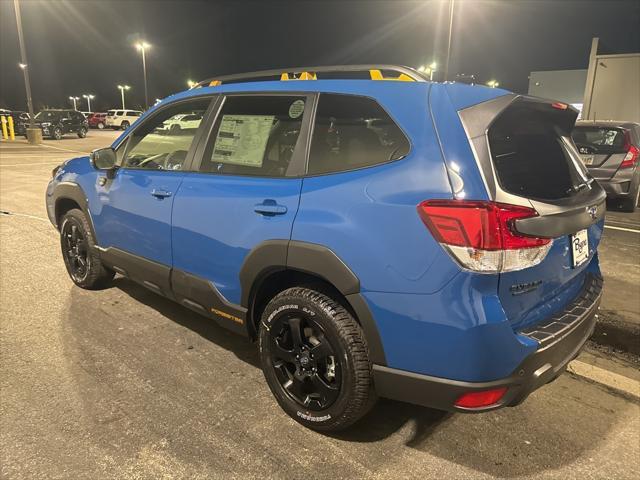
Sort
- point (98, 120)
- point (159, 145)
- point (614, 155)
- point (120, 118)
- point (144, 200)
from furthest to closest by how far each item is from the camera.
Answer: point (98, 120) → point (120, 118) → point (614, 155) → point (159, 145) → point (144, 200)

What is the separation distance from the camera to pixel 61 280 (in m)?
4.55

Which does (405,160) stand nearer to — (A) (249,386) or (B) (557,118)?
(B) (557,118)

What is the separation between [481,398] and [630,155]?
7.95 meters

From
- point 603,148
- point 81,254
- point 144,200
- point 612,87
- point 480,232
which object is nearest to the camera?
point 480,232

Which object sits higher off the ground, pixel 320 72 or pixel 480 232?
pixel 320 72

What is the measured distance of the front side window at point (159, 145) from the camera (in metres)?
3.27

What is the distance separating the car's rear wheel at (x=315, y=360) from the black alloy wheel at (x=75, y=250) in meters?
2.35

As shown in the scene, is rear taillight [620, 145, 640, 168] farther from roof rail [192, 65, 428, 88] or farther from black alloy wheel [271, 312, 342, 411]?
black alloy wheel [271, 312, 342, 411]

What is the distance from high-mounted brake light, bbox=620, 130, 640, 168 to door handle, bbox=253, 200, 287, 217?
7.89 metres

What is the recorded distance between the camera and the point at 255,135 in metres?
2.84

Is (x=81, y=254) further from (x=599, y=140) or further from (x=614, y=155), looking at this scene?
(x=599, y=140)

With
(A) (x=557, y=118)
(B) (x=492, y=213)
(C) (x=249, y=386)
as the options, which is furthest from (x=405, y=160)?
(C) (x=249, y=386)

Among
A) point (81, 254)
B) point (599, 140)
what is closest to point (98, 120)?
point (599, 140)

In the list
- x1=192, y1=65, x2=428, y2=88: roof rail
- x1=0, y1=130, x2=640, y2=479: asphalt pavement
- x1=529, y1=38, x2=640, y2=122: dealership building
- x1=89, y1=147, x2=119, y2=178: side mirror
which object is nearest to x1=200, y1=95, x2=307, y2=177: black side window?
x1=192, y1=65, x2=428, y2=88: roof rail
